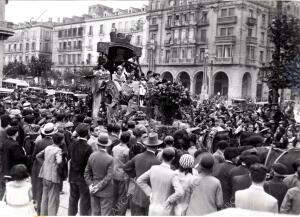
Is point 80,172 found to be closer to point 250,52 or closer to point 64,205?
point 64,205

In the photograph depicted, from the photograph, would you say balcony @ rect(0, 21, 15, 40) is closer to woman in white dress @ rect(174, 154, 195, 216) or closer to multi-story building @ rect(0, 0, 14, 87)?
multi-story building @ rect(0, 0, 14, 87)

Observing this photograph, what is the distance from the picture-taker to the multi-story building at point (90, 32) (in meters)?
64.4

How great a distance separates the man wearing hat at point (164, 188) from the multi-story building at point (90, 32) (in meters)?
57.5

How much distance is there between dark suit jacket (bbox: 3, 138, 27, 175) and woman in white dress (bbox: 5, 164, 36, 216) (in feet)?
7.46

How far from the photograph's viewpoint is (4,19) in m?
30.9

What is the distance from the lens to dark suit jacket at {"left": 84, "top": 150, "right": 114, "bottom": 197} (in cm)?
694

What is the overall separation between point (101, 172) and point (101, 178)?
0.12m

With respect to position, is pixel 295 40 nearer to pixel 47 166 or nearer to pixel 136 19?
pixel 47 166

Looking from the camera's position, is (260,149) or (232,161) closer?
(232,161)

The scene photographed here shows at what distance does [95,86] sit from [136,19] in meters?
48.5

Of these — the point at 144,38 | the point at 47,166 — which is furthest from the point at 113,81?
the point at 144,38

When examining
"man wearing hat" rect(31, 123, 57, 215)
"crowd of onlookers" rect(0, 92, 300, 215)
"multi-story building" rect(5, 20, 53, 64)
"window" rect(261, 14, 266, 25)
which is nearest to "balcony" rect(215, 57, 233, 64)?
"window" rect(261, 14, 266, 25)

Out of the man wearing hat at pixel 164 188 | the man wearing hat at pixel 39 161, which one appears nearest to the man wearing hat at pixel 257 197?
the man wearing hat at pixel 164 188

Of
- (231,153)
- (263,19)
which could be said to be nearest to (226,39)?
(263,19)
